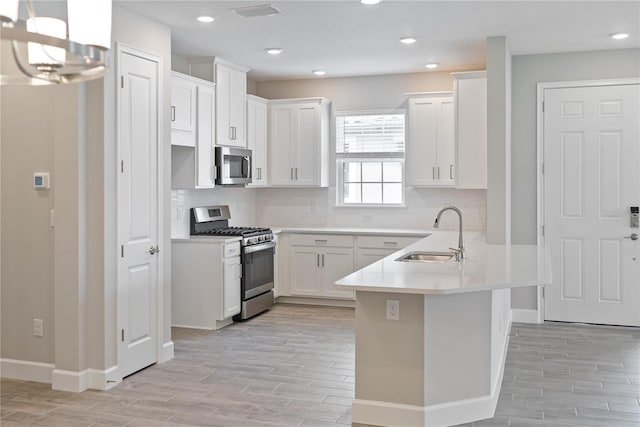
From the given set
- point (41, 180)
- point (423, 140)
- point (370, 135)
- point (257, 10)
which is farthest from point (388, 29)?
point (41, 180)

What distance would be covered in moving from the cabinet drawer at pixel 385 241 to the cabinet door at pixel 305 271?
547 millimetres

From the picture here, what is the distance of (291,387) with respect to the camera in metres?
4.14

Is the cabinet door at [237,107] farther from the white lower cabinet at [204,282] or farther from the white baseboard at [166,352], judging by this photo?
the white baseboard at [166,352]

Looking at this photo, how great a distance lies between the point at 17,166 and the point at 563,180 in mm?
4890

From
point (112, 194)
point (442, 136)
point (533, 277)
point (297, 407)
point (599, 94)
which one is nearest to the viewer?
point (533, 277)

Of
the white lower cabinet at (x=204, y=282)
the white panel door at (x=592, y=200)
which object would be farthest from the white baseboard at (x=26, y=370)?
the white panel door at (x=592, y=200)

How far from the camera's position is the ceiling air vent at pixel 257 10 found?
4371 mm

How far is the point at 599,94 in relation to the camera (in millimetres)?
5938

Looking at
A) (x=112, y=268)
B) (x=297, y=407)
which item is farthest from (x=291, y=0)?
(x=297, y=407)

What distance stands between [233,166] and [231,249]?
0.94m

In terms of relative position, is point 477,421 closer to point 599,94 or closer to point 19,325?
point 19,325

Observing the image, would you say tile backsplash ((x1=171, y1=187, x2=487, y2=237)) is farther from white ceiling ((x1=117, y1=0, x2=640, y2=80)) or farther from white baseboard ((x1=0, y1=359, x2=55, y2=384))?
white baseboard ((x1=0, y1=359, x2=55, y2=384))

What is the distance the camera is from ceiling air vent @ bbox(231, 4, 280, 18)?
4.37 m

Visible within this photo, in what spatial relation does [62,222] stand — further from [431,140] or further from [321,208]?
[431,140]
